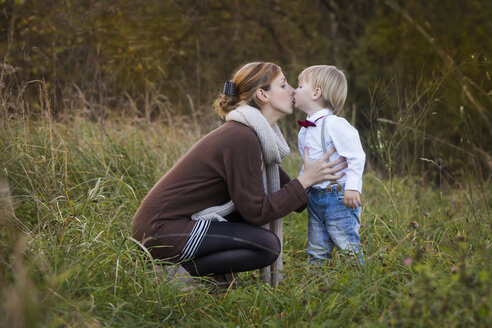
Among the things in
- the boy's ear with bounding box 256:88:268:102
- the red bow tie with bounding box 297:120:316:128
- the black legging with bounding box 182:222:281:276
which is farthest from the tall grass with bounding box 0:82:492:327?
the boy's ear with bounding box 256:88:268:102

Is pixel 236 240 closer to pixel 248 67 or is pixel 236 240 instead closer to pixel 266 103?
pixel 266 103

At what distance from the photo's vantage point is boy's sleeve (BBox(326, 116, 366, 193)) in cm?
271

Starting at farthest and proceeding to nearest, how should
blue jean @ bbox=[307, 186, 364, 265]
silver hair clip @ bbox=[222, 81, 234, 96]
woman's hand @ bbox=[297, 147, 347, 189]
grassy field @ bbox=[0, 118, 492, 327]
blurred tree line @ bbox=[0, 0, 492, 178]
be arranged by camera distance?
blurred tree line @ bbox=[0, 0, 492, 178] → silver hair clip @ bbox=[222, 81, 234, 96] → blue jean @ bbox=[307, 186, 364, 265] → woman's hand @ bbox=[297, 147, 347, 189] → grassy field @ bbox=[0, 118, 492, 327]

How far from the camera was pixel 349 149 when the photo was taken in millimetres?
2783

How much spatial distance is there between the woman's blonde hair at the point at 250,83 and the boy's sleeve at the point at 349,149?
0.43m

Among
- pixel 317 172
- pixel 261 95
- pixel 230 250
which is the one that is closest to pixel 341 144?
pixel 317 172

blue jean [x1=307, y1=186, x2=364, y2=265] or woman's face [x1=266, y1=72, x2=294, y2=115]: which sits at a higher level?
woman's face [x1=266, y1=72, x2=294, y2=115]

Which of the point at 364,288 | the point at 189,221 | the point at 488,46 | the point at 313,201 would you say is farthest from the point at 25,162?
the point at 488,46

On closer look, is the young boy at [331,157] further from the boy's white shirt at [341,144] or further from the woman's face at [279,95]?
the woman's face at [279,95]

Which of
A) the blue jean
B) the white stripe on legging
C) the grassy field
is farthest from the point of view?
the blue jean

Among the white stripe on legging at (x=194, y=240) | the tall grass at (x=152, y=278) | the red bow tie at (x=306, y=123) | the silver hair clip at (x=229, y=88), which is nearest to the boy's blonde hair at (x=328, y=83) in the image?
the red bow tie at (x=306, y=123)

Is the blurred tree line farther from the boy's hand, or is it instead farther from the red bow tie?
the boy's hand

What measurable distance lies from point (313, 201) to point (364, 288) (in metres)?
0.80

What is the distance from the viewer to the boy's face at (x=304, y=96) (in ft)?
9.87
